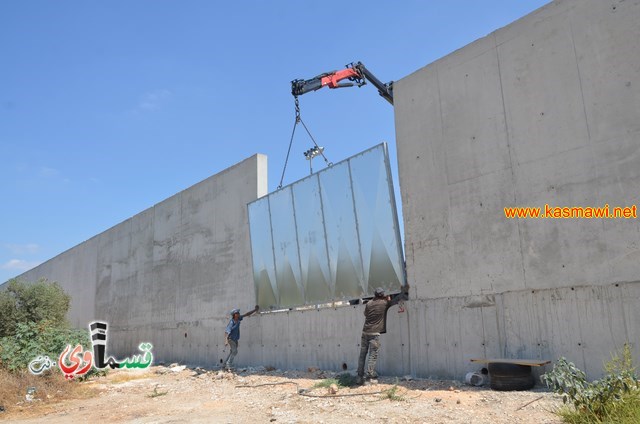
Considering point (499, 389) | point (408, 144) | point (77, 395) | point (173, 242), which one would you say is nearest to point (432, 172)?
point (408, 144)

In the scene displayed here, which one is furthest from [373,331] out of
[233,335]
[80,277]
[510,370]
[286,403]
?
[80,277]

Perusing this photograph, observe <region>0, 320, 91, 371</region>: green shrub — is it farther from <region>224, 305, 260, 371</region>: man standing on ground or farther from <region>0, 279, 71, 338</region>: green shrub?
<region>224, 305, 260, 371</region>: man standing on ground

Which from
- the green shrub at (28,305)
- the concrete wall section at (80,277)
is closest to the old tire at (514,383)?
the green shrub at (28,305)

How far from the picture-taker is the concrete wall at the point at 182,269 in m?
14.2

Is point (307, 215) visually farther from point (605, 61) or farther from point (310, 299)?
point (605, 61)

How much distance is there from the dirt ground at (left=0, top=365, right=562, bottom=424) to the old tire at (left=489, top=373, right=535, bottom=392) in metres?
0.14

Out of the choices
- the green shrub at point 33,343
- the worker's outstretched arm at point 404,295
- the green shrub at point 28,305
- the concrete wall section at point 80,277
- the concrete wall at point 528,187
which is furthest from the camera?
the concrete wall section at point 80,277

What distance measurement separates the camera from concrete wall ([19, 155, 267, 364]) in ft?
46.6

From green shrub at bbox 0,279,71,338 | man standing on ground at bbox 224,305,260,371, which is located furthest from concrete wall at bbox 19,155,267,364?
green shrub at bbox 0,279,71,338

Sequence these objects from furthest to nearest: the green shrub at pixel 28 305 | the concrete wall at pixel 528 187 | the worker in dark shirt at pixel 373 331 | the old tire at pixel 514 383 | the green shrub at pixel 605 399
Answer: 1. the green shrub at pixel 28 305
2. the worker in dark shirt at pixel 373 331
3. the old tire at pixel 514 383
4. the concrete wall at pixel 528 187
5. the green shrub at pixel 605 399

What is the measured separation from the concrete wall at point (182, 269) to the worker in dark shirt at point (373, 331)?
5.34 meters

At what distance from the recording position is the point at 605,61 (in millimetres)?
7027

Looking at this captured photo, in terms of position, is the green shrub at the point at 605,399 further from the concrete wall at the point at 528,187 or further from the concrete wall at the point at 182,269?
the concrete wall at the point at 182,269

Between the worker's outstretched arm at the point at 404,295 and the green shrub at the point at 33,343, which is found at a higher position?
the worker's outstretched arm at the point at 404,295
